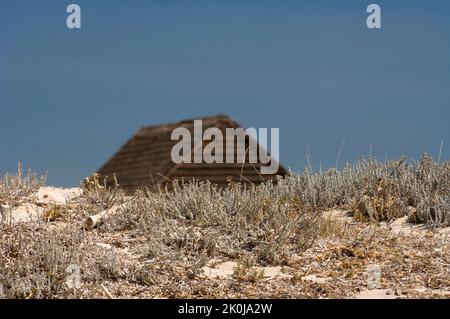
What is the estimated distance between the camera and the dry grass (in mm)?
6066

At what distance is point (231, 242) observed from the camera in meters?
6.99

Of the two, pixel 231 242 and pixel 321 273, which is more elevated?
pixel 231 242

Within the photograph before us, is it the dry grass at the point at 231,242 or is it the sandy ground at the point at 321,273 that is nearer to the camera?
the sandy ground at the point at 321,273

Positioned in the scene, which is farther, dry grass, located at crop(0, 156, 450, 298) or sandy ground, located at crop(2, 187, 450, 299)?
dry grass, located at crop(0, 156, 450, 298)

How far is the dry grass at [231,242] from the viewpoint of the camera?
19.9 feet

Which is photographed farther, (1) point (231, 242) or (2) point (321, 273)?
(1) point (231, 242)

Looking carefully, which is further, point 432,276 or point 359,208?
point 359,208

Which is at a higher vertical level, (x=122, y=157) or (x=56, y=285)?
(x=56, y=285)
